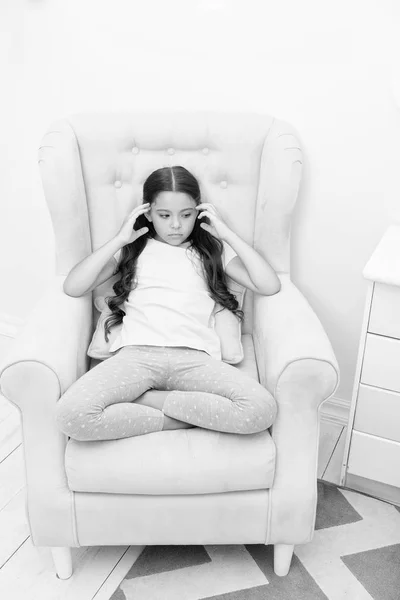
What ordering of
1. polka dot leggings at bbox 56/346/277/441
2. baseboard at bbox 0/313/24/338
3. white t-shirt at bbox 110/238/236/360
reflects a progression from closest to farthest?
polka dot leggings at bbox 56/346/277/441, white t-shirt at bbox 110/238/236/360, baseboard at bbox 0/313/24/338

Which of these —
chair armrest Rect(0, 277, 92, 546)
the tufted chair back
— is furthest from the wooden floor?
the tufted chair back

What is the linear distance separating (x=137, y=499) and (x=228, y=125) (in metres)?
1.03

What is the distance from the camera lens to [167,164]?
1.80 m

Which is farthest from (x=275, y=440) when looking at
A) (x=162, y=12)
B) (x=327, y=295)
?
(x=162, y=12)

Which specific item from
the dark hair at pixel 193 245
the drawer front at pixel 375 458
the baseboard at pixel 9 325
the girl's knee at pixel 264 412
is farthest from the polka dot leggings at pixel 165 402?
the baseboard at pixel 9 325

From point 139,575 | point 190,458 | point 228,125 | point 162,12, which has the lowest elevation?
point 139,575

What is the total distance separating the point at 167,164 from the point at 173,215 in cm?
21

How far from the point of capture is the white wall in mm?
1704

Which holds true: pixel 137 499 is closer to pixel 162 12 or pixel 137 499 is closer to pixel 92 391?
pixel 92 391

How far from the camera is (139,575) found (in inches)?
61.3

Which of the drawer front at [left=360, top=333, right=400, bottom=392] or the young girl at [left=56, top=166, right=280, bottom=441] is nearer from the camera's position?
the young girl at [left=56, top=166, right=280, bottom=441]

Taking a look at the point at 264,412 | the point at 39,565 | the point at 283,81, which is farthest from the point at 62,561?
the point at 283,81

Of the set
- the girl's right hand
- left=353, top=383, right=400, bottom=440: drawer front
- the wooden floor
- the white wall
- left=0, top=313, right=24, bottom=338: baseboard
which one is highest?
the white wall

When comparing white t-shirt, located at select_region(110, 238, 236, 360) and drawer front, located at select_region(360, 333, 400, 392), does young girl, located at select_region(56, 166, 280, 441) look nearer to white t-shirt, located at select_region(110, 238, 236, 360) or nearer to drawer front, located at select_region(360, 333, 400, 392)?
white t-shirt, located at select_region(110, 238, 236, 360)
